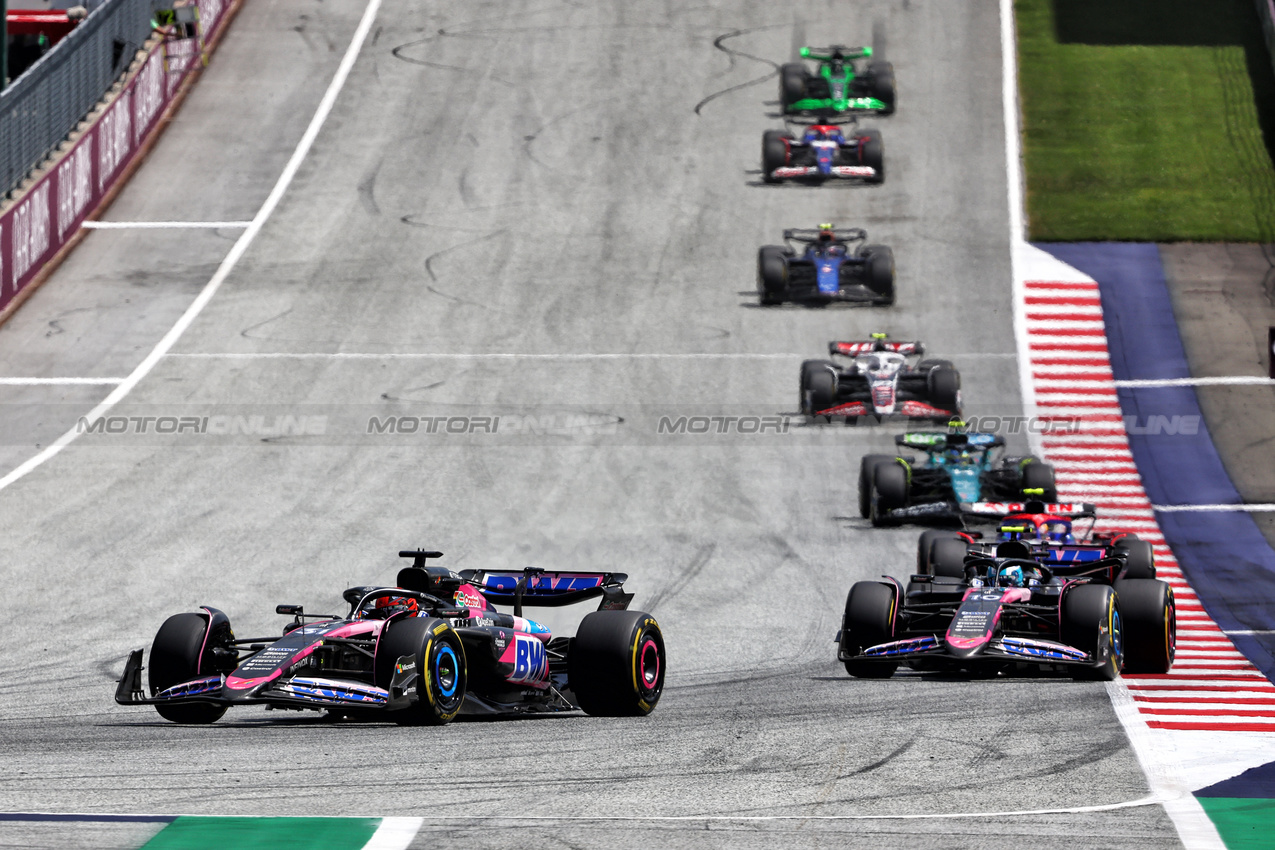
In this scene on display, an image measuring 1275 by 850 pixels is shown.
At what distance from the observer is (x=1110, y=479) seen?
24125mm

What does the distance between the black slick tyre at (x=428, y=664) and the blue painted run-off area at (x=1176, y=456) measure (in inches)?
316

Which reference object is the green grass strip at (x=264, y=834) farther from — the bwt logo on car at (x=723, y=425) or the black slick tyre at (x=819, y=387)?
the black slick tyre at (x=819, y=387)

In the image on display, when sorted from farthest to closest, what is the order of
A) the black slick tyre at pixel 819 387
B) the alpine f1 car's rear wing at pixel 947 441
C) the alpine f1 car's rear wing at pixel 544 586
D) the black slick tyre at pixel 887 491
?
the black slick tyre at pixel 819 387 → the alpine f1 car's rear wing at pixel 947 441 → the black slick tyre at pixel 887 491 → the alpine f1 car's rear wing at pixel 544 586

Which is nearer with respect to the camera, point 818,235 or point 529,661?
point 529,661

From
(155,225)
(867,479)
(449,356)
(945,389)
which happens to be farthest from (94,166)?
→ (867,479)

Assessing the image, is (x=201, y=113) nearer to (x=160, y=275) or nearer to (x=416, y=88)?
(x=416, y=88)

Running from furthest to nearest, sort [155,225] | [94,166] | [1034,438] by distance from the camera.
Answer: [94,166] < [155,225] < [1034,438]

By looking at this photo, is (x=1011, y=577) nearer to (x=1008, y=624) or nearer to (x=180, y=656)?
(x=1008, y=624)

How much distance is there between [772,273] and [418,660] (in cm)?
1978

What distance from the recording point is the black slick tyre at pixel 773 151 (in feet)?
114

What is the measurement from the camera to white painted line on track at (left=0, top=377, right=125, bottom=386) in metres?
27.5

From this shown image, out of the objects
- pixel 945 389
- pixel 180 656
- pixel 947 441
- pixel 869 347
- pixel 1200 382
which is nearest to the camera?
pixel 180 656

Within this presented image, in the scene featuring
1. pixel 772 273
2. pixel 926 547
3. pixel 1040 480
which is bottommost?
pixel 1040 480

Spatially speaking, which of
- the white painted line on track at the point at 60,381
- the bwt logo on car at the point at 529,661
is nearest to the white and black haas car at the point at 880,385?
the white painted line on track at the point at 60,381
